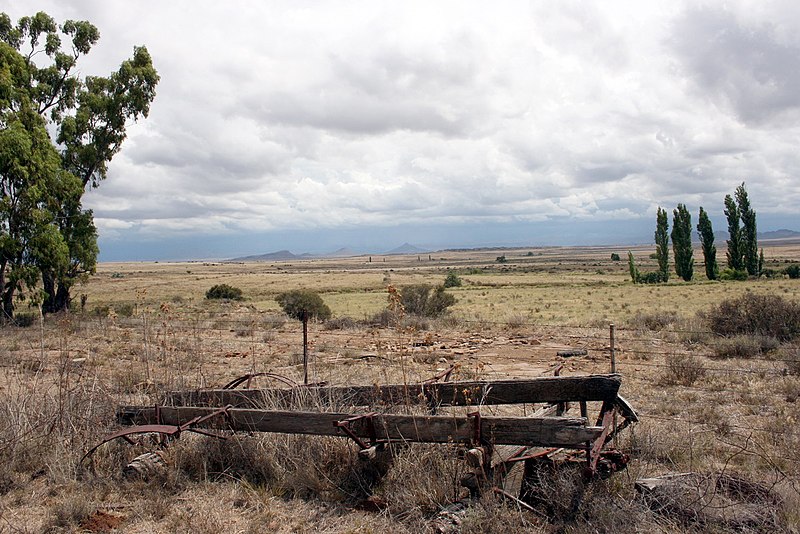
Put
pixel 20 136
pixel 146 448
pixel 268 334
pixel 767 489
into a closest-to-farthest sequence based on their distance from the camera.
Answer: pixel 767 489, pixel 146 448, pixel 20 136, pixel 268 334

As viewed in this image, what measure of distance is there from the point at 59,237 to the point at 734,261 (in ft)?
209

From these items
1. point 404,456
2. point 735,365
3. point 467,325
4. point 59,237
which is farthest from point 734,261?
point 404,456

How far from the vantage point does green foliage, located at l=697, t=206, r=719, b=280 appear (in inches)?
2356

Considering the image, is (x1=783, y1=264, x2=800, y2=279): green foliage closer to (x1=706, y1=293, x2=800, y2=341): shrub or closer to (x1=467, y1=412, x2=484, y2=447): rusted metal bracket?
(x1=706, y1=293, x2=800, y2=341): shrub

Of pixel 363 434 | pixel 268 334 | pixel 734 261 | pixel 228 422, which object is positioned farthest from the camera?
pixel 734 261

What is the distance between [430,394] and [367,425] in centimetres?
105

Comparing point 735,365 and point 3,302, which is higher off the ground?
point 3,302

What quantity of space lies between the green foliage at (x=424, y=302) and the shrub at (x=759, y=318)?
1201 centimetres

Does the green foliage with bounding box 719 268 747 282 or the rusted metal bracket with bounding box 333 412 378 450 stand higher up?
the rusted metal bracket with bounding box 333 412 378 450

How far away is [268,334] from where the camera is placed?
19078mm

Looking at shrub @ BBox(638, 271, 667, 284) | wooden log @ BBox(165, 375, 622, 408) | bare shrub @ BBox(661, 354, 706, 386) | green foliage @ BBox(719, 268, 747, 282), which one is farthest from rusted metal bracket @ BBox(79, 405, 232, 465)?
green foliage @ BBox(719, 268, 747, 282)

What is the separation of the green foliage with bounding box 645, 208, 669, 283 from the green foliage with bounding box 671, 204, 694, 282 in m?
0.96

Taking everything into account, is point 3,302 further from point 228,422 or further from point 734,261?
point 734,261

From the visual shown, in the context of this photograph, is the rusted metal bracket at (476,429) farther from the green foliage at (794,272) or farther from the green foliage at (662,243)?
the green foliage at (794,272)
